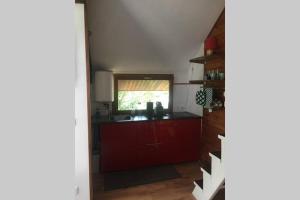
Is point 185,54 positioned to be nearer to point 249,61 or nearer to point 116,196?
point 116,196

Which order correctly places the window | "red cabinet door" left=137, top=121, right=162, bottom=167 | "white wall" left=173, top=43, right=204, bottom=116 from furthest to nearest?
"white wall" left=173, top=43, right=204, bottom=116
the window
"red cabinet door" left=137, top=121, right=162, bottom=167

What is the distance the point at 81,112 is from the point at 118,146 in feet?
3.31

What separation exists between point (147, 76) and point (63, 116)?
9.34ft

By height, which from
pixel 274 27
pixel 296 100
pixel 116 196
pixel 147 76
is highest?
pixel 147 76

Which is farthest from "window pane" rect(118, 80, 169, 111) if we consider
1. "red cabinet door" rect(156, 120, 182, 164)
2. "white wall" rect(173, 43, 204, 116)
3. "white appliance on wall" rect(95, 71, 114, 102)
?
"red cabinet door" rect(156, 120, 182, 164)

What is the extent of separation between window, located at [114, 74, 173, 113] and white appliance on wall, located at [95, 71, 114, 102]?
11.7 inches

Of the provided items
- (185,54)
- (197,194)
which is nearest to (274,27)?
(197,194)

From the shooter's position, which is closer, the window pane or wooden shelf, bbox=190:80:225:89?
wooden shelf, bbox=190:80:225:89

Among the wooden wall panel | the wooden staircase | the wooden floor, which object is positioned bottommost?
the wooden floor

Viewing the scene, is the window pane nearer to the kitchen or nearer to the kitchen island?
the kitchen

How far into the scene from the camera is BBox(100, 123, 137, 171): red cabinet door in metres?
2.62

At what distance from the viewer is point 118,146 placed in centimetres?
267

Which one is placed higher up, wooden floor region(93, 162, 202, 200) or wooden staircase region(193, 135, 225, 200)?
wooden staircase region(193, 135, 225, 200)

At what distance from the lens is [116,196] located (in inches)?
87.0
